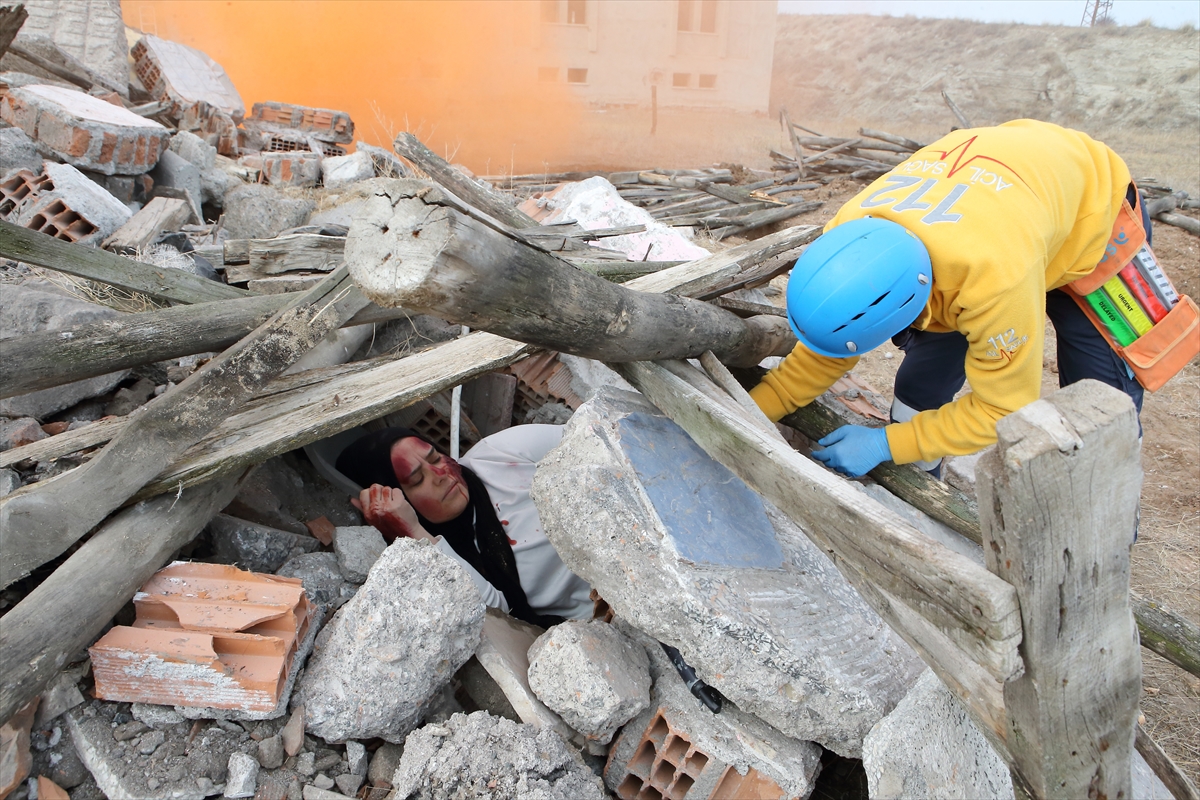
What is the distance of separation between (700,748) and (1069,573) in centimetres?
115

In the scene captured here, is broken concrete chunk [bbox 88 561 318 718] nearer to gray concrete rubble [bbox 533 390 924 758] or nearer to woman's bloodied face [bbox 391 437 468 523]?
gray concrete rubble [bbox 533 390 924 758]

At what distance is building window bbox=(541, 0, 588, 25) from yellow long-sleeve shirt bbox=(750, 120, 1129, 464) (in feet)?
56.9

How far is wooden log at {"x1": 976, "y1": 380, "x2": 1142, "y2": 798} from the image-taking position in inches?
52.5

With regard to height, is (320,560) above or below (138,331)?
below

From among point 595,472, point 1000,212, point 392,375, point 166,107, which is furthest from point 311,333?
point 166,107

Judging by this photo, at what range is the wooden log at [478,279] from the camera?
1354 millimetres

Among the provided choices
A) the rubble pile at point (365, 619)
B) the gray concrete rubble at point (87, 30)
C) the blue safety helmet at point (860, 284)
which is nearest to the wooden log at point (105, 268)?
the rubble pile at point (365, 619)

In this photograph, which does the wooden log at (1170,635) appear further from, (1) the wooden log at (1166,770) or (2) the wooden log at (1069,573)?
(2) the wooden log at (1069,573)

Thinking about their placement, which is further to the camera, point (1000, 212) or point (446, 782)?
point (1000, 212)

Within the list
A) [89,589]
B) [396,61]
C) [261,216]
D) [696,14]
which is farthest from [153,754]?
[696,14]

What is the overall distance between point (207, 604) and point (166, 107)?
7603 millimetres

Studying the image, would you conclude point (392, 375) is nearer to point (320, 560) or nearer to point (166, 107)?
point (320, 560)

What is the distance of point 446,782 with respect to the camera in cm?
183

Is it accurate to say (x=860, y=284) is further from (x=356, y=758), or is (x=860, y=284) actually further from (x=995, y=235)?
(x=356, y=758)
